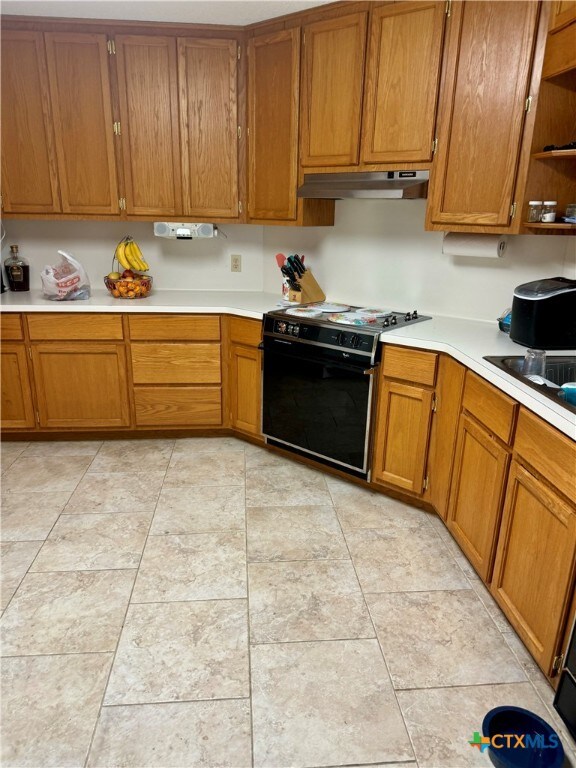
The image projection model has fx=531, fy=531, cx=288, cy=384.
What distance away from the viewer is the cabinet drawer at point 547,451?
1.46 meters

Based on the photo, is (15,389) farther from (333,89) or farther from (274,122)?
(333,89)

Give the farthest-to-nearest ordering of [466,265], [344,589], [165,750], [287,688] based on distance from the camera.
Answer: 1. [466,265]
2. [344,589]
3. [287,688]
4. [165,750]

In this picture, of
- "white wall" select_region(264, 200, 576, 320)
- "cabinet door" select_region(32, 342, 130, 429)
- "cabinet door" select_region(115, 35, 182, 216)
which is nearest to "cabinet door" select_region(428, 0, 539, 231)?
"white wall" select_region(264, 200, 576, 320)

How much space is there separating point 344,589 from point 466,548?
1.75ft

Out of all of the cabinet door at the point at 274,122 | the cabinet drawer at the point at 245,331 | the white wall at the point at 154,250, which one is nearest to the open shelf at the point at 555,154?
the cabinet door at the point at 274,122

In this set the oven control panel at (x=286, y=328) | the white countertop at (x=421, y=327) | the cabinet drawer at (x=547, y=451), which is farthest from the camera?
the oven control panel at (x=286, y=328)

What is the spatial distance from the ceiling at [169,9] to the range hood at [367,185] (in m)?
0.80

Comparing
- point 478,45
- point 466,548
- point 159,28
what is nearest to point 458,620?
point 466,548

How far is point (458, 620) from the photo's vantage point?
6.32ft

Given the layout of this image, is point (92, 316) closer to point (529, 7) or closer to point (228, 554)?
point (228, 554)

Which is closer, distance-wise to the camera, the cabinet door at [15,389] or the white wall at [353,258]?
the white wall at [353,258]

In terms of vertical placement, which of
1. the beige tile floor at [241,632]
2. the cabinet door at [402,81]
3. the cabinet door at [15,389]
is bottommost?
the beige tile floor at [241,632]

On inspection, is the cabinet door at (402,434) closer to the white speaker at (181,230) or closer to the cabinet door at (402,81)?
the cabinet door at (402,81)

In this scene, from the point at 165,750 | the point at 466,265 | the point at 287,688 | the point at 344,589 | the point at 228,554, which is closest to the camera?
the point at 165,750
